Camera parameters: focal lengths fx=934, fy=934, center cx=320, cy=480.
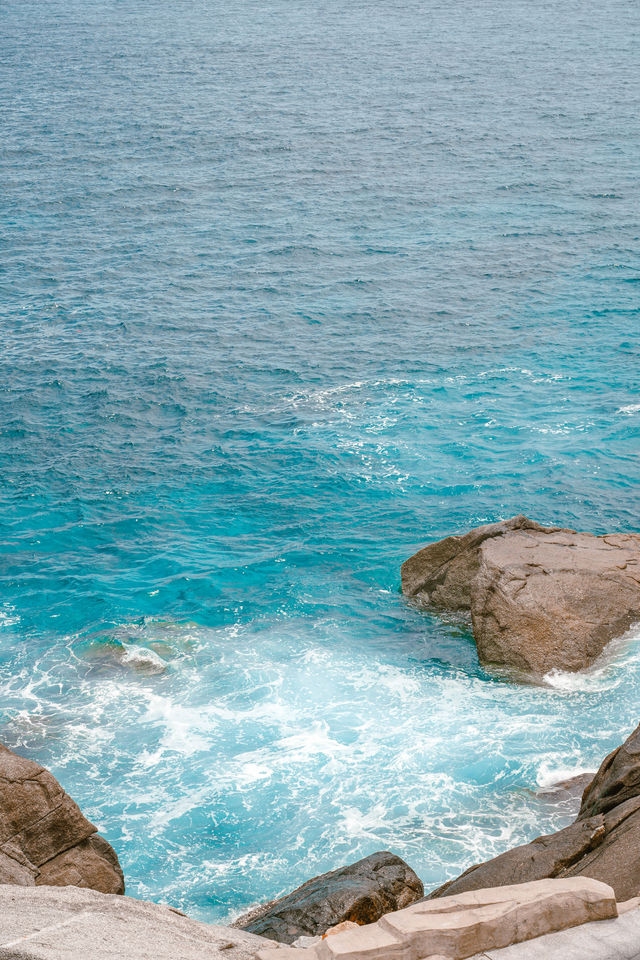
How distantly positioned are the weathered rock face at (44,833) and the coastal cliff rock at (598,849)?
7.37m

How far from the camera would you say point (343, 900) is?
18.5 m

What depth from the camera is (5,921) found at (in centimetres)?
1378

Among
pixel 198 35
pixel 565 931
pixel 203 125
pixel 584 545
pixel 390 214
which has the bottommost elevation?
pixel 584 545

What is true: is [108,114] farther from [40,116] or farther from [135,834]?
[135,834]

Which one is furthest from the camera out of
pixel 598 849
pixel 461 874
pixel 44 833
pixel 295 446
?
pixel 295 446

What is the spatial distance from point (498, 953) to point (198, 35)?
5363 inches

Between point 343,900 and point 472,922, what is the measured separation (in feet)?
17.6

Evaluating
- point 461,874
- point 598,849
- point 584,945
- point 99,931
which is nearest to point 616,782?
point 598,849

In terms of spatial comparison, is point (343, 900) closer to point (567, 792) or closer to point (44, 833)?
point (44, 833)

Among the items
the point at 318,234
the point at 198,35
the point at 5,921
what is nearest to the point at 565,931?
the point at 5,921

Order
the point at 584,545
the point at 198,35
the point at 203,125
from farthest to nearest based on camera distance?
the point at 198,35
the point at 203,125
the point at 584,545

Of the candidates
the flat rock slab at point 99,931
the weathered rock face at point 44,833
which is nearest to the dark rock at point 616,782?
the flat rock slab at point 99,931

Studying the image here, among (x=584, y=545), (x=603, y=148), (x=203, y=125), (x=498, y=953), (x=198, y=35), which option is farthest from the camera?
(x=198, y=35)

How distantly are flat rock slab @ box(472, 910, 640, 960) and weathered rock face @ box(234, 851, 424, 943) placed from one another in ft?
16.6
